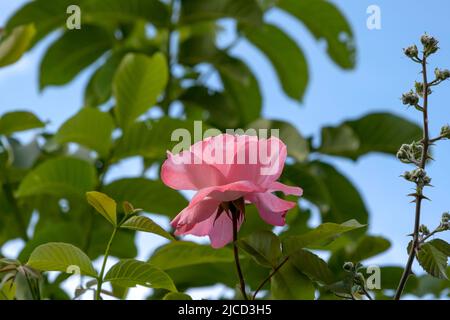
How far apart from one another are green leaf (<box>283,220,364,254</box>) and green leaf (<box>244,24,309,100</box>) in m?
1.02

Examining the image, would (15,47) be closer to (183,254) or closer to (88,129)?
(88,129)

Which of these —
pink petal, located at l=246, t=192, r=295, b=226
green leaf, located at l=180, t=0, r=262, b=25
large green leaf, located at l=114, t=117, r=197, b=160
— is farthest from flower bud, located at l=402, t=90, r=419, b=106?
green leaf, located at l=180, t=0, r=262, b=25

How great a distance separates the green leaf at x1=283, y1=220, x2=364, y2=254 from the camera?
56cm

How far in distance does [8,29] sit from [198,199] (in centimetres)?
103

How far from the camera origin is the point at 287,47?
1.60 meters

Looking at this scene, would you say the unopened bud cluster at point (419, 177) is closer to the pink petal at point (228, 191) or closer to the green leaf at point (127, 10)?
the pink petal at point (228, 191)

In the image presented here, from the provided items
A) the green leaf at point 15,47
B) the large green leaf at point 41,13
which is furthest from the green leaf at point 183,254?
the large green leaf at point 41,13

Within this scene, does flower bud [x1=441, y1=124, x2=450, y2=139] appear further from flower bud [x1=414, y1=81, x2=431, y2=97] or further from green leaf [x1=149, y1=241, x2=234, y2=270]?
green leaf [x1=149, y1=241, x2=234, y2=270]

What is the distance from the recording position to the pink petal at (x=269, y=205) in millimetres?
561

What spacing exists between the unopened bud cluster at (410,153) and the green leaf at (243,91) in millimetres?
957

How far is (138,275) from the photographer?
59 centimetres

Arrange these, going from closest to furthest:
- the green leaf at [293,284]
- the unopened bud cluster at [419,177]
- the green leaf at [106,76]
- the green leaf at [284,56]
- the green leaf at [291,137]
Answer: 1. the unopened bud cluster at [419,177]
2. the green leaf at [293,284]
3. the green leaf at [291,137]
4. the green leaf at [106,76]
5. the green leaf at [284,56]

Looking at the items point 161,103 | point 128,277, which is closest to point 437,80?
point 128,277
